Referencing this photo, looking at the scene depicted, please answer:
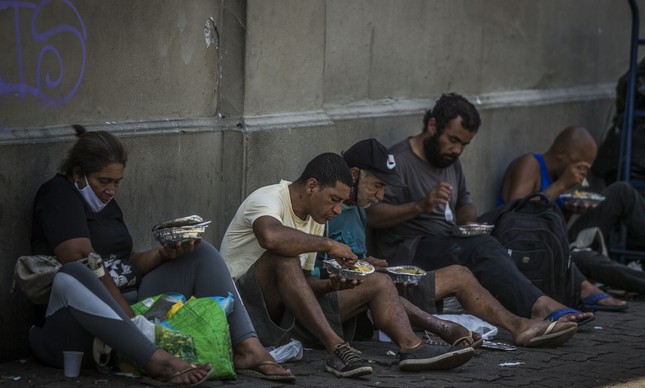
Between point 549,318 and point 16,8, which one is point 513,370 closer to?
point 549,318

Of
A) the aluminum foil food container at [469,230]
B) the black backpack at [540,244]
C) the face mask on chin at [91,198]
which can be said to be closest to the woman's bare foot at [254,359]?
the face mask on chin at [91,198]

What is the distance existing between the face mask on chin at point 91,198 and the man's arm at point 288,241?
771 mm

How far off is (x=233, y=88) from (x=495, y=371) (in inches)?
85.7

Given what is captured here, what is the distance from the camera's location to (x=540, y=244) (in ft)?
25.6

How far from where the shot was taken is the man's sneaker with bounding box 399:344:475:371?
6070 mm

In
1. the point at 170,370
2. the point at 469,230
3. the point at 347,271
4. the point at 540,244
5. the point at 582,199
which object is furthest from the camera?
the point at 582,199

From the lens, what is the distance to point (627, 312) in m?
8.23

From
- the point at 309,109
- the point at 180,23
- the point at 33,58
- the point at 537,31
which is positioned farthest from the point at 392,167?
the point at 537,31

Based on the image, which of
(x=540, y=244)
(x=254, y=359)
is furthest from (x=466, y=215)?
(x=254, y=359)

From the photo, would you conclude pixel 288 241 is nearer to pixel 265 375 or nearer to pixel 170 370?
pixel 265 375

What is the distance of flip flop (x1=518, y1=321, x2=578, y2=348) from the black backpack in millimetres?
912

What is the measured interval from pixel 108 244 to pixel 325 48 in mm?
2411

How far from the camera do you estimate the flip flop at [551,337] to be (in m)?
6.82

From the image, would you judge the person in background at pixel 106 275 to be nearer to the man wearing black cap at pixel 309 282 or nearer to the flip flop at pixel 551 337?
the man wearing black cap at pixel 309 282
